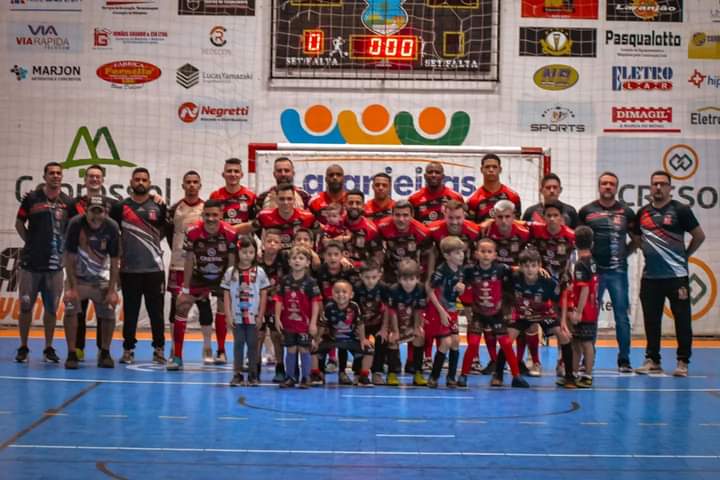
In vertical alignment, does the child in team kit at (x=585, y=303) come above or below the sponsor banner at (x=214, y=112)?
below

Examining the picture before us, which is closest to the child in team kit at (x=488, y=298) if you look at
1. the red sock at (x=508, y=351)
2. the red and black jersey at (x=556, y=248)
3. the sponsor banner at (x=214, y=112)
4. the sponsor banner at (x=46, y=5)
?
the red sock at (x=508, y=351)

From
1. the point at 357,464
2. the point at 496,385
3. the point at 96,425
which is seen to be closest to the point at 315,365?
the point at 496,385

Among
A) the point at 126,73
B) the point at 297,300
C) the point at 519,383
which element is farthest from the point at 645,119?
the point at 297,300

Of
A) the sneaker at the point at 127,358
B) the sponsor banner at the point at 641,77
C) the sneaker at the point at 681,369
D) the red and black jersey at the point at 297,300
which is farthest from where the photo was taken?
the sponsor banner at the point at 641,77

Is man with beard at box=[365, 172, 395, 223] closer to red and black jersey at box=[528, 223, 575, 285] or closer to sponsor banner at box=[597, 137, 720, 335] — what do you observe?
red and black jersey at box=[528, 223, 575, 285]

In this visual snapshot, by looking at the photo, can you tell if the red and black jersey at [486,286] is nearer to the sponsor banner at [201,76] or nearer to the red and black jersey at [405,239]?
the red and black jersey at [405,239]

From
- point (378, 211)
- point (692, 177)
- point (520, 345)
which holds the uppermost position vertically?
point (692, 177)

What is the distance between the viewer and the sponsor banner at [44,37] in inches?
605

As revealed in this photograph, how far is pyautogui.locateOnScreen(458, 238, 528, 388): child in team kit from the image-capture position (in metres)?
9.88

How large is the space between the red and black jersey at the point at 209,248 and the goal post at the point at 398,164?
10.3 ft

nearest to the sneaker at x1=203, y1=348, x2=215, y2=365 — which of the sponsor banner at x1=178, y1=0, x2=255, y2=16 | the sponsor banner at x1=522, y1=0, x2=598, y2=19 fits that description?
the sponsor banner at x1=178, y1=0, x2=255, y2=16

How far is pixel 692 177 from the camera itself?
1547 cm

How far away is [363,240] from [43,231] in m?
3.49

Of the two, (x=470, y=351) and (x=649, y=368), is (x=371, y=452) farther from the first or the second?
(x=649, y=368)
